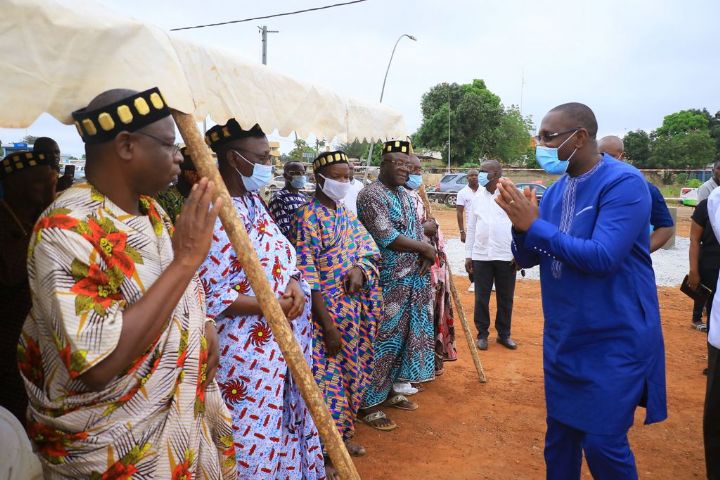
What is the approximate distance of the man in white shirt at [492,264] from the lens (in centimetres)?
654

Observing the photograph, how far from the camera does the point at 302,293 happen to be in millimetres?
2898

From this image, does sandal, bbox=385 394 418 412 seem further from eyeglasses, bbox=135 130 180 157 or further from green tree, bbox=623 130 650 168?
green tree, bbox=623 130 650 168

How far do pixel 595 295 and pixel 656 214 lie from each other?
2146mm

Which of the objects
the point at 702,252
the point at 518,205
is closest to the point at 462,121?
the point at 702,252

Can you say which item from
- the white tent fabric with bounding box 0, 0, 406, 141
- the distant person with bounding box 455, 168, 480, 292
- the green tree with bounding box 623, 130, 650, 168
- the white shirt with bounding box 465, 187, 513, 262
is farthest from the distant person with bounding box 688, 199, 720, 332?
the green tree with bounding box 623, 130, 650, 168

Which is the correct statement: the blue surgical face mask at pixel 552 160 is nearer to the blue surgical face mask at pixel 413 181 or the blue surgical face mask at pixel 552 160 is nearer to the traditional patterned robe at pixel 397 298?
the traditional patterned robe at pixel 397 298

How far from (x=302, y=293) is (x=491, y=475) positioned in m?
2.06

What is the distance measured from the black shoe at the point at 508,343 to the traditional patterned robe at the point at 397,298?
1.90 m

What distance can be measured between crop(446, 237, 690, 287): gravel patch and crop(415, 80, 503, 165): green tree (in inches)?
932

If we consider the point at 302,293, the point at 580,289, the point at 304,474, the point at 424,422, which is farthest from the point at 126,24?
the point at 424,422

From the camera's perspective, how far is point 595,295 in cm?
265

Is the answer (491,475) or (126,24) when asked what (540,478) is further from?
(126,24)

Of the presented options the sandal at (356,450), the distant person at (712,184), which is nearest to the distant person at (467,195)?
the distant person at (712,184)

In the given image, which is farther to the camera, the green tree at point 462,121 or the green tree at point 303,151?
the green tree at point 462,121
